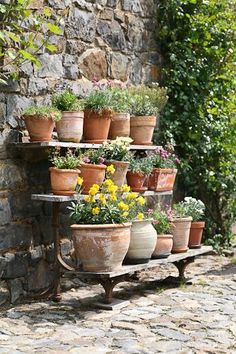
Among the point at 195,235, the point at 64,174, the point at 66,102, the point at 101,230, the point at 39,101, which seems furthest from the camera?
the point at 195,235

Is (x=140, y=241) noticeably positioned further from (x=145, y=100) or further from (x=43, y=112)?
(x=145, y=100)

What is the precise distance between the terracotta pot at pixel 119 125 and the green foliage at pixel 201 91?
1.14 meters

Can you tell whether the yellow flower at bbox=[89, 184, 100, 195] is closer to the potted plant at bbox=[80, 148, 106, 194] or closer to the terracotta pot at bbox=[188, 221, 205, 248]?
the potted plant at bbox=[80, 148, 106, 194]

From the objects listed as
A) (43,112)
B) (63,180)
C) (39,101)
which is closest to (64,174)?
(63,180)

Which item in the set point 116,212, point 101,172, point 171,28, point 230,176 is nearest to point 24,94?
point 101,172

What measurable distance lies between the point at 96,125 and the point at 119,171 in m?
0.37

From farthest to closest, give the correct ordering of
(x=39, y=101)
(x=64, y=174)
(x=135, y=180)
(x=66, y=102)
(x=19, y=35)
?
(x=135, y=180) → (x=39, y=101) → (x=66, y=102) → (x=19, y=35) → (x=64, y=174)

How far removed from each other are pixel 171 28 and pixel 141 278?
245 cm

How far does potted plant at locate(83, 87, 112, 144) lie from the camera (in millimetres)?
4734

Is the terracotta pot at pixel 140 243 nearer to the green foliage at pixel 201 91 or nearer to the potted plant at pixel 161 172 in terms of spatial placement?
the potted plant at pixel 161 172

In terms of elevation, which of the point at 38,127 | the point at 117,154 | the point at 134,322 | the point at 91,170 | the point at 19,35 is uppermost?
the point at 19,35

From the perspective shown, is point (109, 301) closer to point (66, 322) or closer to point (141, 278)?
point (66, 322)

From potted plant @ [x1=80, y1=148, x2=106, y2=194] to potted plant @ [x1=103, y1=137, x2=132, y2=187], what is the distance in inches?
4.1

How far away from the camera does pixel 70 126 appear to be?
4.53 metres
